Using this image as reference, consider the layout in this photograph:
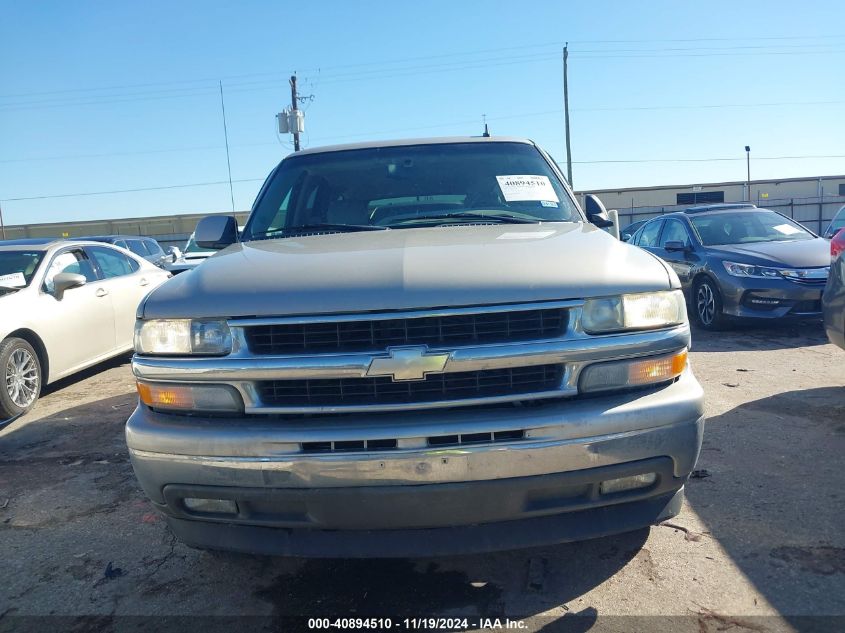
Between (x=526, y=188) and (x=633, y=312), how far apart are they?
1.46 m

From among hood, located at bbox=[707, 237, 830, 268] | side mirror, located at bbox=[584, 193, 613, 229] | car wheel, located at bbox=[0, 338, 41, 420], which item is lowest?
car wheel, located at bbox=[0, 338, 41, 420]

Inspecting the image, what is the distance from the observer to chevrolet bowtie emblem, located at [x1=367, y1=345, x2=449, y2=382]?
215cm

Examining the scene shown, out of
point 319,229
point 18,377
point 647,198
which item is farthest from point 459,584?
point 647,198

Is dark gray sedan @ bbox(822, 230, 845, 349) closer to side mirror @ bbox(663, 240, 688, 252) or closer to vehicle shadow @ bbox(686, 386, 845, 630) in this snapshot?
vehicle shadow @ bbox(686, 386, 845, 630)

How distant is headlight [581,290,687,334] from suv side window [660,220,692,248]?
6.56 m

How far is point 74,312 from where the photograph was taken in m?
6.35

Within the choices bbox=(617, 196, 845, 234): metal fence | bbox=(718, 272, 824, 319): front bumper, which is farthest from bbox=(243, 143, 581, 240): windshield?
bbox=(617, 196, 845, 234): metal fence

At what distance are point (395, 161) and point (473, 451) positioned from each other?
2.25 meters

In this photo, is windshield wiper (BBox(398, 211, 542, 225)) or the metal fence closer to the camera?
windshield wiper (BBox(398, 211, 542, 225))

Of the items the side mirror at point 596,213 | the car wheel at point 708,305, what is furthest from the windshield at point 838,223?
the side mirror at point 596,213

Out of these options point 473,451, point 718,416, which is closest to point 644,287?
point 473,451

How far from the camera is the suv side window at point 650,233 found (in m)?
9.63

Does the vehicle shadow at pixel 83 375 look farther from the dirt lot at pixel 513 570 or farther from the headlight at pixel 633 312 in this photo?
the headlight at pixel 633 312

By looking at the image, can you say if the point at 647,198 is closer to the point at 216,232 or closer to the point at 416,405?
the point at 216,232
